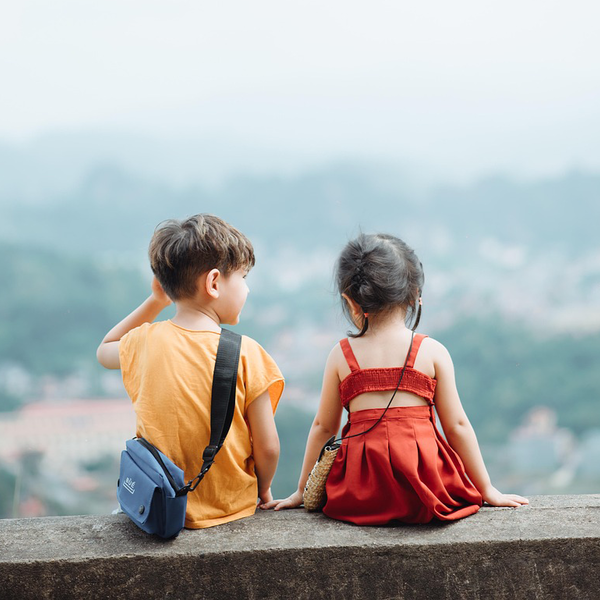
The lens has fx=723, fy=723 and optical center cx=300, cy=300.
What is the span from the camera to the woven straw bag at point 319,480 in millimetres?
1915

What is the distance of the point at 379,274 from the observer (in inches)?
74.2

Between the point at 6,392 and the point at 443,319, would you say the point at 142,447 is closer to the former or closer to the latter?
the point at 443,319

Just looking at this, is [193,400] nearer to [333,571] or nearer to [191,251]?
[191,251]

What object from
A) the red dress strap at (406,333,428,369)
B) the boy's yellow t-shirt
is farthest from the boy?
the red dress strap at (406,333,428,369)

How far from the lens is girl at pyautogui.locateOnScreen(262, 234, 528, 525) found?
5.90ft

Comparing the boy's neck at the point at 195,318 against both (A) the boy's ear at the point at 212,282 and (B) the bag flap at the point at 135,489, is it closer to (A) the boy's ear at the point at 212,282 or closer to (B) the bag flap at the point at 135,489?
(A) the boy's ear at the point at 212,282

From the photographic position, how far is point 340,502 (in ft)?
5.97

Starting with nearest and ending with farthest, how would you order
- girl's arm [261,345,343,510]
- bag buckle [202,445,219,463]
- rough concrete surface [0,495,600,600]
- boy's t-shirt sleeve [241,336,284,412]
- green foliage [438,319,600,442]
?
1. rough concrete surface [0,495,600,600]
2. bag buckle [202,445,219,463]
3. boy's t-shirt sleeve [241,336,284,412]
4. girl's arm [261,345,343,510]
5. green foliage [438,319,600,442]

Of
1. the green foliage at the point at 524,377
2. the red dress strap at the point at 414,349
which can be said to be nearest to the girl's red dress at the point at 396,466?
the red dress strap at the point at 414,349

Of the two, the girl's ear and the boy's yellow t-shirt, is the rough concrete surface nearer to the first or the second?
the boy's yellow t-shirt

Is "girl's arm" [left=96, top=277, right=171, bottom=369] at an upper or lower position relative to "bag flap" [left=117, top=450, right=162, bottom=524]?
upper

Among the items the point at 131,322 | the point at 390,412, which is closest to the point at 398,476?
the point at 390,412

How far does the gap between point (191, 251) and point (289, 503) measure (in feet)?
2.41

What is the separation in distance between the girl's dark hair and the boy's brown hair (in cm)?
29
